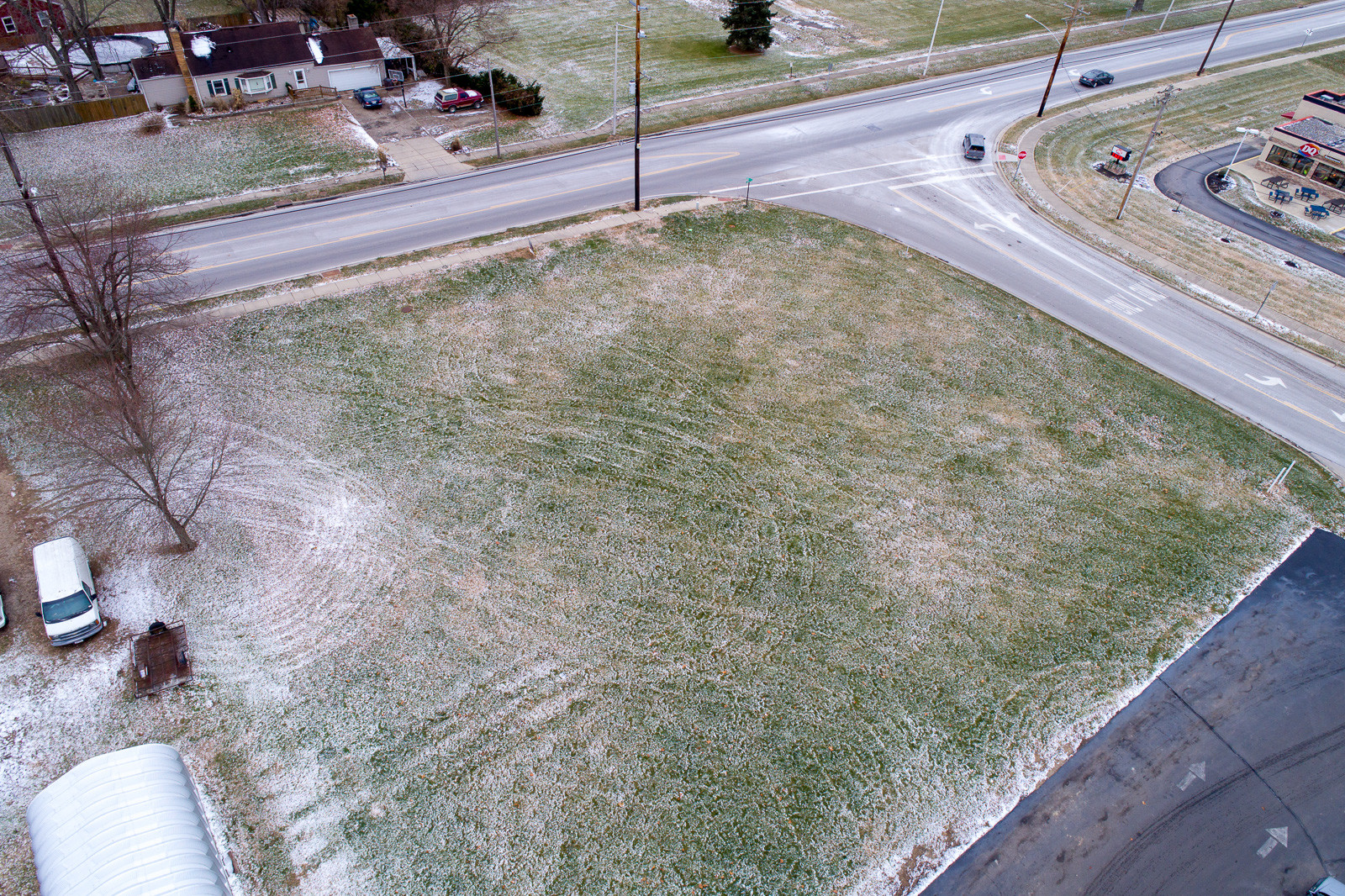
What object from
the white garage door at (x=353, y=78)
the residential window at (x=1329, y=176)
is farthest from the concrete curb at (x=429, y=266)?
the residential window at (x=1329, y=176)

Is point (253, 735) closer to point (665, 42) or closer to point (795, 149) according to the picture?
point (795, 149)

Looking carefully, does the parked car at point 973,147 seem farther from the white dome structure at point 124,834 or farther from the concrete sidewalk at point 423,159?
the white dome structure at point 124,834

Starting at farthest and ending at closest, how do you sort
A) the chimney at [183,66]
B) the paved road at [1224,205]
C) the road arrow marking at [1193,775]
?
1. the chimney at [183,66]
2. the paved road at [1224,205]
3. the road arrow marking at [1193,775]

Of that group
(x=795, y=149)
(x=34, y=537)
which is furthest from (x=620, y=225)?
(x=34, y=537)

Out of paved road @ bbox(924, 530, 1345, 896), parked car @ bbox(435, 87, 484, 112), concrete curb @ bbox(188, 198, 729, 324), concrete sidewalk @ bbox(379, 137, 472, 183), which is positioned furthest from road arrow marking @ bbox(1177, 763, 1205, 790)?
parked car @ bbox(435, 87, 484, 112)

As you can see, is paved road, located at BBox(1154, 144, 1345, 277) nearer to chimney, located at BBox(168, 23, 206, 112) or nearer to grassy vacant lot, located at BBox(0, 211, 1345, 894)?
grassy vacant lot, located at BBox(0, 211, 1345, 894)

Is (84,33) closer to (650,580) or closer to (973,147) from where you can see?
(650,580)
